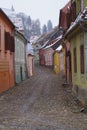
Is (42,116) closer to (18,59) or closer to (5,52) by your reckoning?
(5,52)

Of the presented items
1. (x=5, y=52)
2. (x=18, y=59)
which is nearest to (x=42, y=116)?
(x=5, y=52)

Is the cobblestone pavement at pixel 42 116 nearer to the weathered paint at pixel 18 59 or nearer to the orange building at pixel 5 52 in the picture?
the orange building at pixel 5 52

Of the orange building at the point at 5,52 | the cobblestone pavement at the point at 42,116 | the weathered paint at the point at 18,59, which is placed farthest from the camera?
the weathered paint at the point at 18,59

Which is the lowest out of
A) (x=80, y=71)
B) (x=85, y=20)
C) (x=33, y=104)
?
(x=33, y=104)

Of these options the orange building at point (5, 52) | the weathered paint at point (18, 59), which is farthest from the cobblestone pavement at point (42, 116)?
the weathered paint at point (18, 59)

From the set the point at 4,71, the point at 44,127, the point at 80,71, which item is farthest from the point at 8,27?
the point at 44,127

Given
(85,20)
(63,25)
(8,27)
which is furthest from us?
(63,25)

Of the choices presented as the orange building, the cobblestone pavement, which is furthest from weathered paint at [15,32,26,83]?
the cobblestone pavement

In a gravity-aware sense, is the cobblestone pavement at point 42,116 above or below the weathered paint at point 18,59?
below

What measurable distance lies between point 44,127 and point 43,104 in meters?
6.62

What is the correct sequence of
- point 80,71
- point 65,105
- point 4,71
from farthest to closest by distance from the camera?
point 4,71
point 80,71
point 65,105

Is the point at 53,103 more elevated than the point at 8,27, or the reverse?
the point at 8,27

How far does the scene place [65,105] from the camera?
18016mm

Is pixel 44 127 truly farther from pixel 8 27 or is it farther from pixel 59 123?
pixel 8 27
